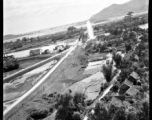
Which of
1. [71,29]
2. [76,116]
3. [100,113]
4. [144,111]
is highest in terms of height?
[71,29]

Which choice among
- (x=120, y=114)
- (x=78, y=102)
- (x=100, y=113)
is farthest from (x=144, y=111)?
(x=78, y=102)

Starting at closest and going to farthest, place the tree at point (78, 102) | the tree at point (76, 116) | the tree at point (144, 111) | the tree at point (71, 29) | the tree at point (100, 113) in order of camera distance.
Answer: the tree at point (144, 111)
the tree at point (100, 113)
the tree at point (76, 116)
the tree at point (78, 102)
the tree at point (71, 29)

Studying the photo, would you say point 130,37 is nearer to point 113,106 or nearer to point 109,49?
point 109,49

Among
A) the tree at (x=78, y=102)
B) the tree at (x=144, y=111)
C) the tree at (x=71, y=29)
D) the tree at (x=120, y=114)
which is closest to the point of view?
the tree at (x=144, y=111)

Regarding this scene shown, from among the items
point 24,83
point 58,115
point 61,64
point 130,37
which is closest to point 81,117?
point 58,115

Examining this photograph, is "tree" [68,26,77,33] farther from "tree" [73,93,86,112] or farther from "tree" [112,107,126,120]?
"tree" [112,107,126,120]

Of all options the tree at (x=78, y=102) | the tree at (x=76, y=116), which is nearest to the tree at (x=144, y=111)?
the tree at (x=76, y=116)

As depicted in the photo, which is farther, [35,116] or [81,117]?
[35,116]

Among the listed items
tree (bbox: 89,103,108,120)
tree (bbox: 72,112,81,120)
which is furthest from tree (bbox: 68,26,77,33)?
tree (bbox: 89,103,108,120)

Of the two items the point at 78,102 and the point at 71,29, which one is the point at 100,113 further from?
the point at 71,29

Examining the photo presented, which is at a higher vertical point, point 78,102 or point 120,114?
point 120,114

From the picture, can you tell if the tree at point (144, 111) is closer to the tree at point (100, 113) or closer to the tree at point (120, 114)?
the tree at point (120, 114)
